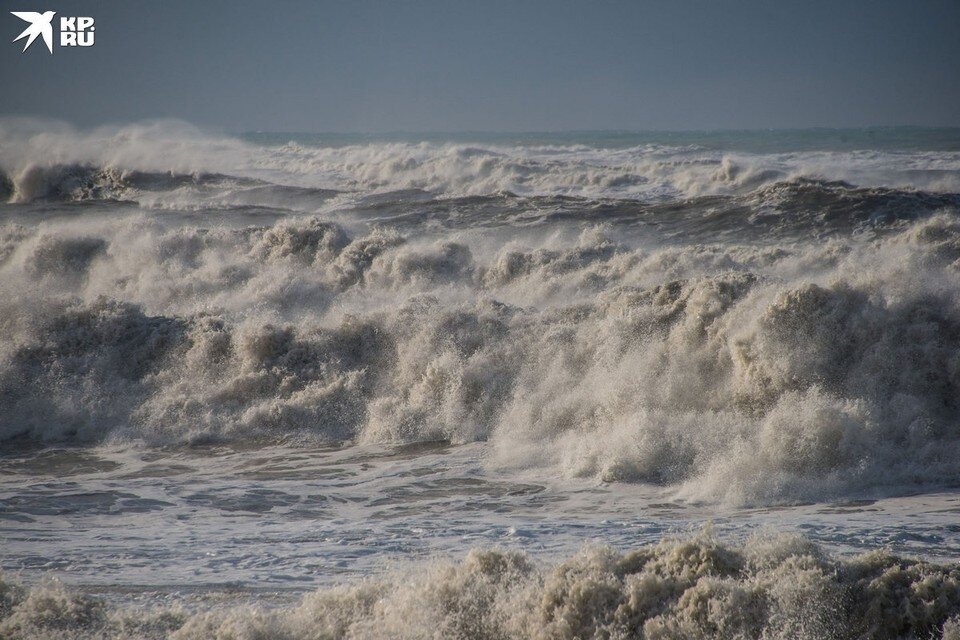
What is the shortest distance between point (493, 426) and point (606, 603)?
5.11 meters

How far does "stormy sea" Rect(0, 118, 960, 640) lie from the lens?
4.42 metres

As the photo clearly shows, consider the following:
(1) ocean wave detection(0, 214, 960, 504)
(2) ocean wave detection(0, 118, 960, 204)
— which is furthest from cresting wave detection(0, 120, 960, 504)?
(2) ocean wave detection(0, 118, 960, 204)

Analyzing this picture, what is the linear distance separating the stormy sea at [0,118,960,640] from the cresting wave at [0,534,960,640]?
15mm

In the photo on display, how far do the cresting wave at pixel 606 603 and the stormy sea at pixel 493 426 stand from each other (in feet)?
0.05

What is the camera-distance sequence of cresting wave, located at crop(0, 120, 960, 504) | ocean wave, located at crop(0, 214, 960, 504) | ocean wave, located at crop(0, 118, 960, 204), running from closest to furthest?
1. ocean wave, located at crop(0, 214, 960, 504)
2. cresting wave, located at crop(0, 120, 960, 504)
3. ocean wave, located at crop(0, 118, 960, 204)

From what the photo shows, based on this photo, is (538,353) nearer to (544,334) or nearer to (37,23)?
(544,334)

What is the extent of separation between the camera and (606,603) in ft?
13.7

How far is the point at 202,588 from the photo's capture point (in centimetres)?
529

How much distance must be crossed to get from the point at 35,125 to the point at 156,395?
23.2m

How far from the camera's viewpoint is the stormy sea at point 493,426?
442 centimetres

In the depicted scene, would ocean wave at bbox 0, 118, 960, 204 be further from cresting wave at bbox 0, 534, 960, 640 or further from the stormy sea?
cresting wave at bbox 0, 534, 960, 640

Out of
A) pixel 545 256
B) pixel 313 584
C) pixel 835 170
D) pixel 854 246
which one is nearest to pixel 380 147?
pixel 835 170

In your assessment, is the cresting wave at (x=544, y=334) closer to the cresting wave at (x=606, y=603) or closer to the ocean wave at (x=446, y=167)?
the ocean wave at (x=446, y=167)

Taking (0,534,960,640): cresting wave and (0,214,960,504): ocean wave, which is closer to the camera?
(0,534,960,640): cresting wave
